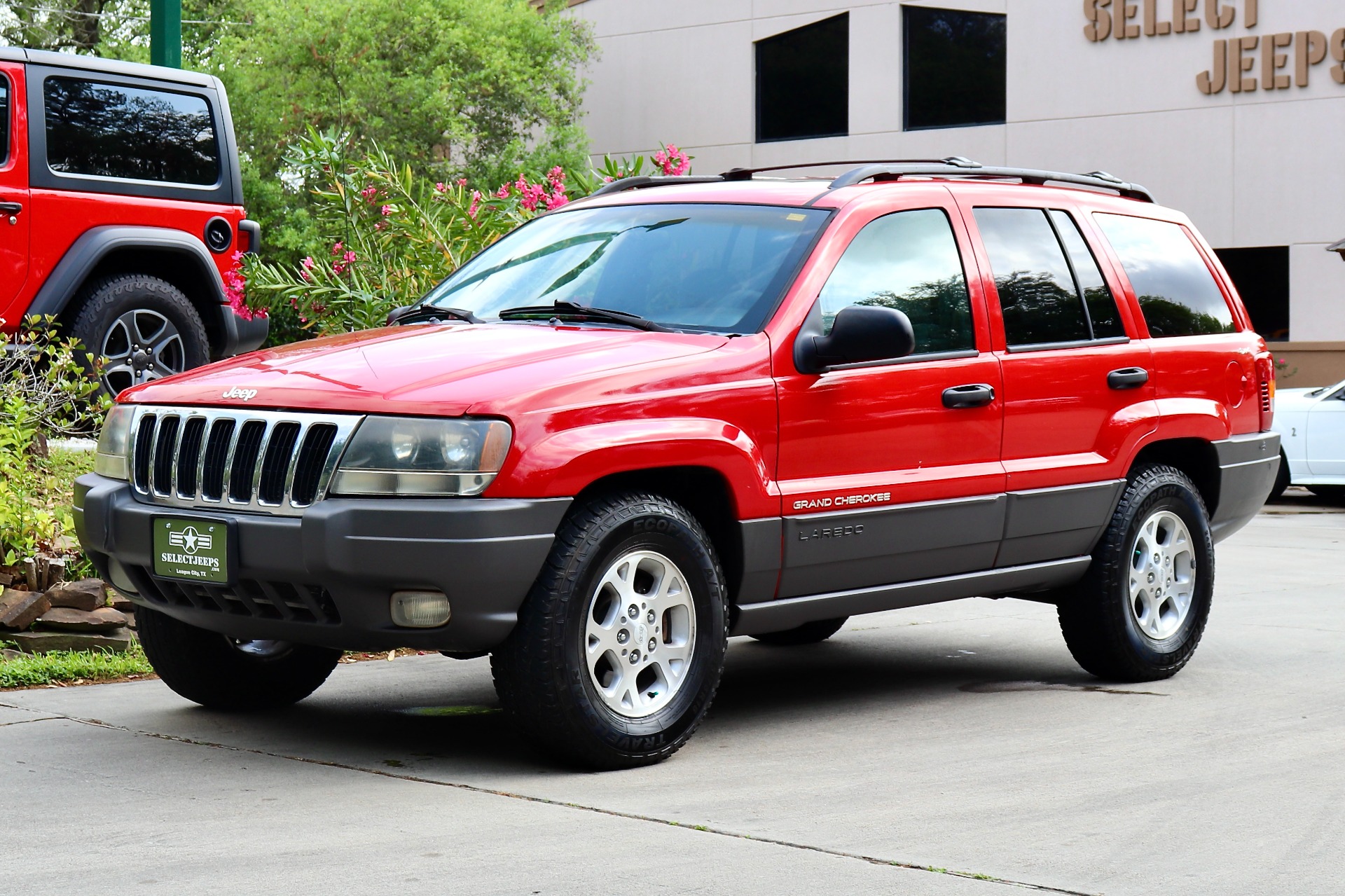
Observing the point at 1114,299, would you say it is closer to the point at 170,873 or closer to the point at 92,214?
the point at 170,873

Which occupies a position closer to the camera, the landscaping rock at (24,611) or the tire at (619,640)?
the tire at (619,640)

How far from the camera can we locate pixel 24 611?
24.5 ft

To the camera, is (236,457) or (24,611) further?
Answer: (24,611)

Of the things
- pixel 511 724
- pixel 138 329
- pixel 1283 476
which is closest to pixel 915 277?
pixel 511 724

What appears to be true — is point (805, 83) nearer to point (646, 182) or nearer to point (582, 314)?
point (646, 182)

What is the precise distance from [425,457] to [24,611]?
10.3ft

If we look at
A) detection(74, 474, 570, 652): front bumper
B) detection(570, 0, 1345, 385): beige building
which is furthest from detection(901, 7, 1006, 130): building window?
detection(74, 474, 570, 652): front bumper

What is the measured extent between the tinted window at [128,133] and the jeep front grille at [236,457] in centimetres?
512

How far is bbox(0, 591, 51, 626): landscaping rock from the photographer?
7.43 meters

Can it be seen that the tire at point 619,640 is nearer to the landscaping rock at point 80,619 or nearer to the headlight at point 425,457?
the headlight at point 425,457

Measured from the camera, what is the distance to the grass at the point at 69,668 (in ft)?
23.0

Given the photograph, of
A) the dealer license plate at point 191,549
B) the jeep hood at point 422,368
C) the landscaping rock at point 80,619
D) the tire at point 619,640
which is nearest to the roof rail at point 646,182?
the jeep hood at point 422,368

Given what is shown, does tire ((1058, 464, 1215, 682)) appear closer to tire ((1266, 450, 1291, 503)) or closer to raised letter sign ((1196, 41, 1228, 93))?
tire ((1266, 450, 1291, 503))

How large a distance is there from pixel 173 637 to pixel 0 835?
156cm
